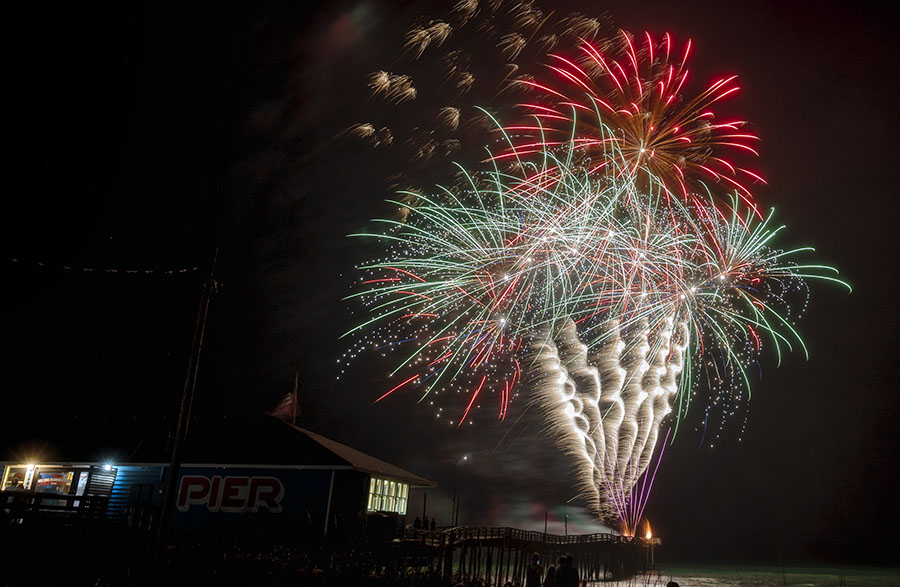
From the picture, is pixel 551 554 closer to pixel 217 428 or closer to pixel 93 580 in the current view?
pixel 217 428

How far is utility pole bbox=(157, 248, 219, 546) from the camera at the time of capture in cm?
1576

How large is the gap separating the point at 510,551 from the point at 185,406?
1850cm

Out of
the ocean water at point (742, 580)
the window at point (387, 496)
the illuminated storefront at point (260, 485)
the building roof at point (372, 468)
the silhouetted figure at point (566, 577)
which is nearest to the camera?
the silhouetted figure at point (566, 577)

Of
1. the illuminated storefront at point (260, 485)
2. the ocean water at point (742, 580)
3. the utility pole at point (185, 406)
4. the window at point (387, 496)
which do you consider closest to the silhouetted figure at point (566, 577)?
the utility pole at point (185, 406)

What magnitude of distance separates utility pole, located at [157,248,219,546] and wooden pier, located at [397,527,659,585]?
6.80 meters

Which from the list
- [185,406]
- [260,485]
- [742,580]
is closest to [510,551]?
[260,485]

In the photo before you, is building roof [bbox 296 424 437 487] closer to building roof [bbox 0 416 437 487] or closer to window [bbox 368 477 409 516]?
building roof [bbox 0 416 437 487]

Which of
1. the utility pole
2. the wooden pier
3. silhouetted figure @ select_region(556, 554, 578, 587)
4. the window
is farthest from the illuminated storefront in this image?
silhouetted figure @ select_region(556, 554, 578, 587)

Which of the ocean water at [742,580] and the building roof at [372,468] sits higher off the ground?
the building roof at [372,468]

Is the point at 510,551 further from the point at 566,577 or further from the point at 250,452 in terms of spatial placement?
the point at 566,577

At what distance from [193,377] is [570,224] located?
47.9 feet

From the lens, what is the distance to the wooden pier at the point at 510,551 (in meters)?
21.6

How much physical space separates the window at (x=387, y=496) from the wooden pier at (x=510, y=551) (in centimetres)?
167

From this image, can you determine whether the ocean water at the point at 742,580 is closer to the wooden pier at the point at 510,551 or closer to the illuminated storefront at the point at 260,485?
the wooden pier at the point at 510,551
